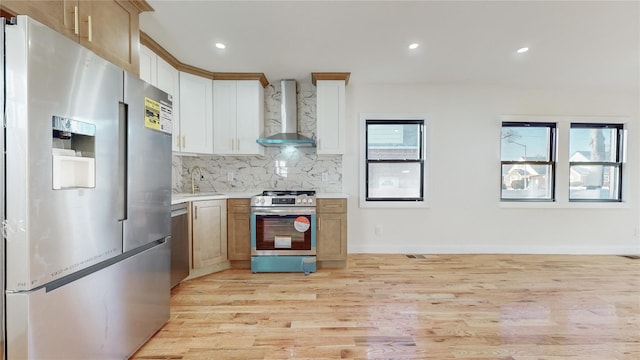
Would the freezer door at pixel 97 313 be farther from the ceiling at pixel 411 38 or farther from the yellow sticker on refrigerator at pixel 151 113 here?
the ceiling at pixel 411 38

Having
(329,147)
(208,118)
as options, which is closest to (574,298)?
(329,147)

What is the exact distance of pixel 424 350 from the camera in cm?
175

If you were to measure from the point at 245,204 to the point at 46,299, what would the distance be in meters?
2.11

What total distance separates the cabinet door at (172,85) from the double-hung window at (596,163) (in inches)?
210

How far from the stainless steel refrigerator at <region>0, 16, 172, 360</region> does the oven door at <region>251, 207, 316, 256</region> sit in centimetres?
134

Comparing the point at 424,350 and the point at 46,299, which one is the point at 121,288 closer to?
the point at 46,299

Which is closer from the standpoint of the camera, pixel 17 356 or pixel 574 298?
pixel 17 356

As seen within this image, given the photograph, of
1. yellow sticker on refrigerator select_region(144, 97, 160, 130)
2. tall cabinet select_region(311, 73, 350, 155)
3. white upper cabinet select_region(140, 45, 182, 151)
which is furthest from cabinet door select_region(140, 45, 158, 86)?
tall cabinet select_region(311, 73, 350, 155)

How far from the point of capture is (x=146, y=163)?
1.68m

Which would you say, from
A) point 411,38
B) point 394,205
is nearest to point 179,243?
point 394,205

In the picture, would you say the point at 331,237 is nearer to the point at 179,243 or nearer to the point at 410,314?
the point at 410,314

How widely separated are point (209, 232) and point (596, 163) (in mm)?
5393

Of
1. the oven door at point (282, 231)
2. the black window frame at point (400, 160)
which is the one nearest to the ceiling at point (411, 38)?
the black window frame at point (400, 160)

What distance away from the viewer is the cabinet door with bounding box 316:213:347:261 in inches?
126
